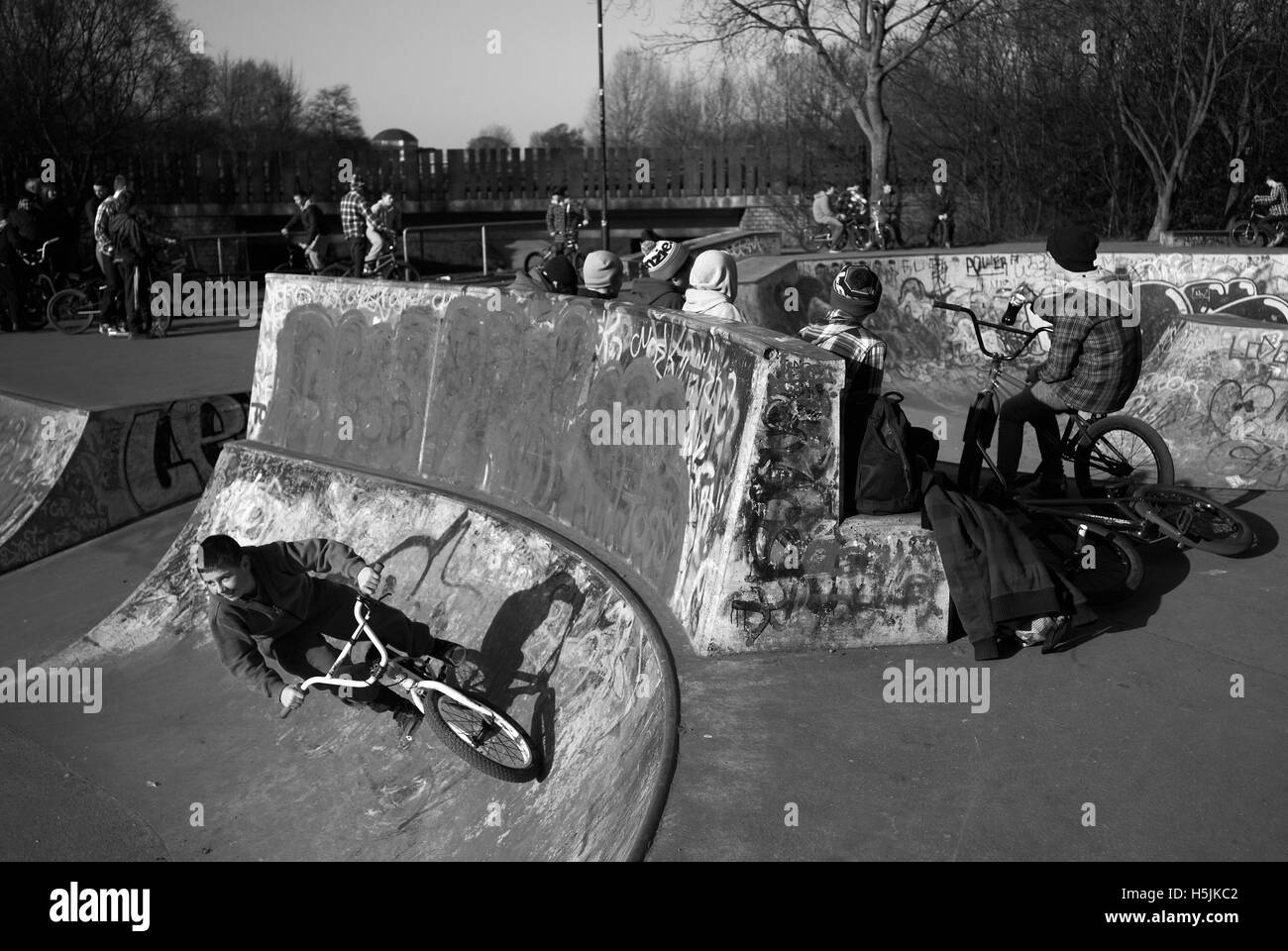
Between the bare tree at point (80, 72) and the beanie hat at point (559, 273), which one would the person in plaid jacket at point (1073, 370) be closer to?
the beanie hat at point (559, 273)

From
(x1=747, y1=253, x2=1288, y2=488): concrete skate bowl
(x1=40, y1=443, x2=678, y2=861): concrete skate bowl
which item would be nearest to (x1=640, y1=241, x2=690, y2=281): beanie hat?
(x1=40, y1=443, x2=678, y2=861): concrete skate bowl

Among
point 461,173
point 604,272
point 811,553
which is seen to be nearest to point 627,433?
point 811,553

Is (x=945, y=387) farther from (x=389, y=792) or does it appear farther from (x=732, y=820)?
(x=732, y=820)

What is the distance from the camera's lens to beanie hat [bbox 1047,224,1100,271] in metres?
6.02

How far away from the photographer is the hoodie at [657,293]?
7508mm

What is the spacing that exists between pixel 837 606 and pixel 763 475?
68cm

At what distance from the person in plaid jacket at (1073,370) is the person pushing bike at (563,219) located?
14.2m

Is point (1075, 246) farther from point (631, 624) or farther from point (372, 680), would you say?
point (372, 680)

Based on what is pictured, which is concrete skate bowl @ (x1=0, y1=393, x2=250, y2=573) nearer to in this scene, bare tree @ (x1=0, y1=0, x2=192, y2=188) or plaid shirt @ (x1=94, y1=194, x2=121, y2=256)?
plaid shirt @ (x1=94, y1=194, x2=121, y2=256)

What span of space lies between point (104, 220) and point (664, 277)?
1066 cm

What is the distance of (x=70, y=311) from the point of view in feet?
55.1

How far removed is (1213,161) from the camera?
86.1ft

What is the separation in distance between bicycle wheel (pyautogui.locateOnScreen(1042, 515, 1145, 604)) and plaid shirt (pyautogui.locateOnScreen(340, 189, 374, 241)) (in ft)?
45.7
